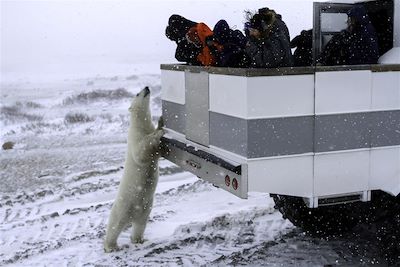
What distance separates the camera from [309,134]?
3.80 meters

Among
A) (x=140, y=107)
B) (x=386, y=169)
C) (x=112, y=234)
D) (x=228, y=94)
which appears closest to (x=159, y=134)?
(x=140, y=107)

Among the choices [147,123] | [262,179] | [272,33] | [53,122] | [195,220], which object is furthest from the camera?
[53,122]

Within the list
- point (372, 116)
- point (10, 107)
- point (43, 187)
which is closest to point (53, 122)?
point (10, 107)

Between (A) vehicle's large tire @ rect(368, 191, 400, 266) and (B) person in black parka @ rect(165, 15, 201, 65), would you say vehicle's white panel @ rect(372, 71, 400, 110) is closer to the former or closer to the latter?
(A) vehicle's large tire @ rect(368, 191, 400, 266)

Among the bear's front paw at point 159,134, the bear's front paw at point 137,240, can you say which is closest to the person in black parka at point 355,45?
the bear's front paw at point 159,134

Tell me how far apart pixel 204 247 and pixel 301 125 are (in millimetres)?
2159

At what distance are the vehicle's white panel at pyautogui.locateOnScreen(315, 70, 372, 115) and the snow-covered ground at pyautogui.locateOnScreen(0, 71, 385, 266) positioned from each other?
5.66ft

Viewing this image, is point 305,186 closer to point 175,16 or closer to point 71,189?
point 175,16

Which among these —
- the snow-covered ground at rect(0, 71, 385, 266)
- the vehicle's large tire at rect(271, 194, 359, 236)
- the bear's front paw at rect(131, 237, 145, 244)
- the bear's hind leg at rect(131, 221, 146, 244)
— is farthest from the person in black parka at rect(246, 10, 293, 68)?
the bear's front paw at rect(131, 237, 145, 244)

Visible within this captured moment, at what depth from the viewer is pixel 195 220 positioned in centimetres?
613

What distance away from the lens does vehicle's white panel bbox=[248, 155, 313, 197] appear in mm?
3711

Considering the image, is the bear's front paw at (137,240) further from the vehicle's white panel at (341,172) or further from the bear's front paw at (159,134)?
the vehicle's white panel at (341,172)

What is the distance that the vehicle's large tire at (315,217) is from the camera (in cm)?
532

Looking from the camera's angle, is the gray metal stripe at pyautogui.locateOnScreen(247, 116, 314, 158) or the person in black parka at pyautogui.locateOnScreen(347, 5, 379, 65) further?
the person in black parka at pyautogui.locateOnScreen(347, 5, 379, 65)
